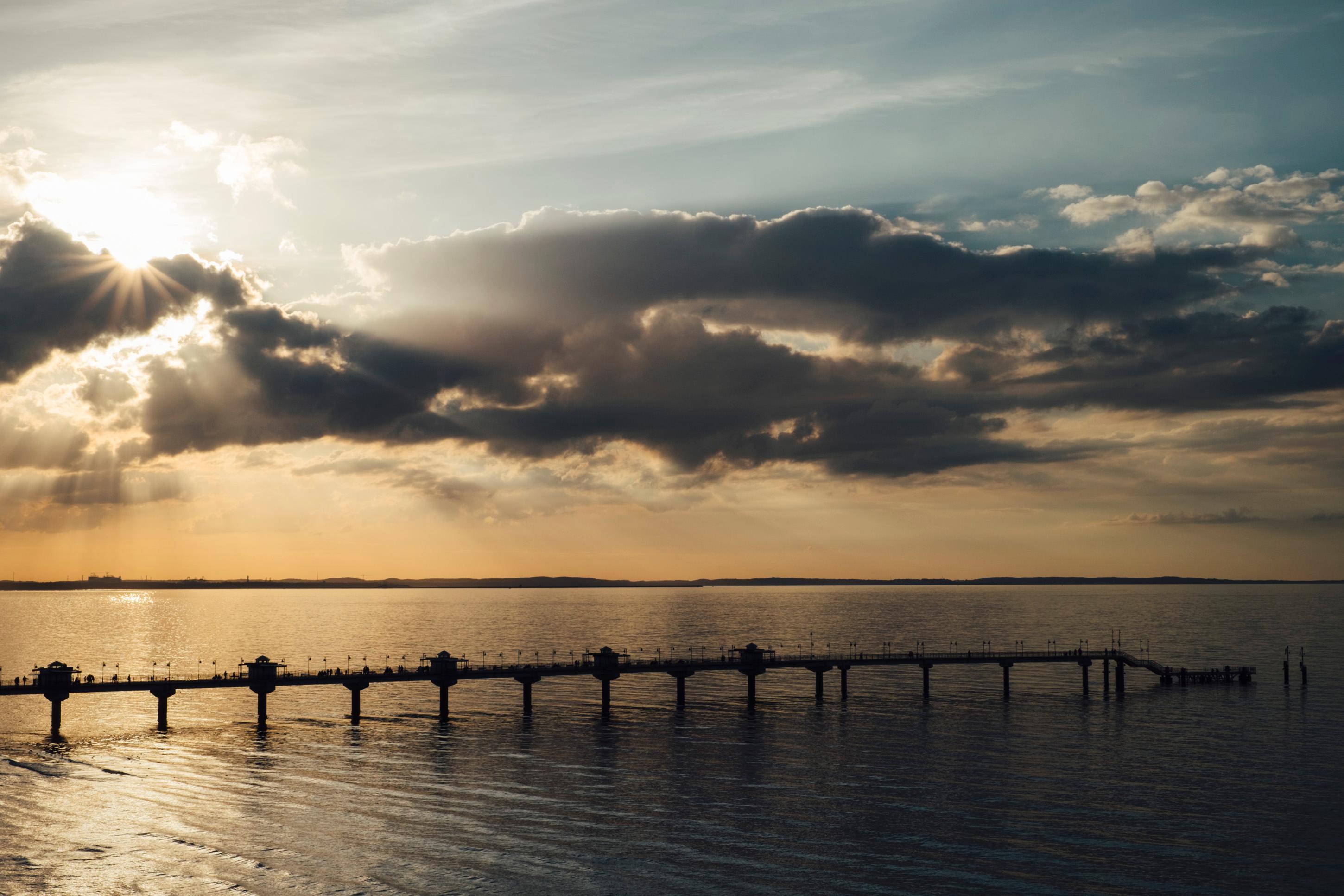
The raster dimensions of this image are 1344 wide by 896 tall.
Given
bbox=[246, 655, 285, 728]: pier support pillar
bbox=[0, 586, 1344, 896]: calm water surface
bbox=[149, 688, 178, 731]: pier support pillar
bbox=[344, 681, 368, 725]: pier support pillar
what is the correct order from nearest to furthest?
1. bbox=[0, 586, 1344, 896]: calm water surface
2. bbox=[149, 688, 178, 731]: pier support pillar
3. bbox=[246, 655, 285, 728]: pier support pillar
4. bbox=[344, 681, 368, 725]: pier support pillar

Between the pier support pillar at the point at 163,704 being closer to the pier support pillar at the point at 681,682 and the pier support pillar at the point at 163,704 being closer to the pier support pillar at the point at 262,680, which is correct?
the pier support pillar at the point at 262,680

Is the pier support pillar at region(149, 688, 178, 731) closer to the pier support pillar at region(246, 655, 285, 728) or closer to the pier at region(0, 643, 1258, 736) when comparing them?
the pier at region(0, 643, 1258, 736)

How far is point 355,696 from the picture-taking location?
104125 millimetres

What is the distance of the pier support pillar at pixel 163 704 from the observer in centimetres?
9712

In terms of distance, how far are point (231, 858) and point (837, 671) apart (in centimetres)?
11403

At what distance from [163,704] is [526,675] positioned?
112 feet

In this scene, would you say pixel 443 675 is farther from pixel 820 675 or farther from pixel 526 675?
pixel 820 675

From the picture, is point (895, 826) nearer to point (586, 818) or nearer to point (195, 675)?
point (586, 818)

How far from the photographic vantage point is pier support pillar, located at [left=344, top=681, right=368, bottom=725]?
338ft

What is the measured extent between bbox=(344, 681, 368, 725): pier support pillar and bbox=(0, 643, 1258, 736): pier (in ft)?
0.33

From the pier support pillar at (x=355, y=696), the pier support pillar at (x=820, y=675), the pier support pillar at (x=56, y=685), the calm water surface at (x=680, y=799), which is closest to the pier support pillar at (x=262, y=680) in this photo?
the calm water surface at (x=680, y=799)

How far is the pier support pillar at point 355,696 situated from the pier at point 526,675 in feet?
0.33

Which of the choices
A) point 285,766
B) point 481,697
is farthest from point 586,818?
point 481,697

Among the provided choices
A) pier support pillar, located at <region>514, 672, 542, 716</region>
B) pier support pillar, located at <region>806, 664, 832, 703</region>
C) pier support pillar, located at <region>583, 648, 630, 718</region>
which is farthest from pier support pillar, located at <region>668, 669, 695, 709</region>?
pier support pillar, located at <region>514, 672, 542, 716</region>
